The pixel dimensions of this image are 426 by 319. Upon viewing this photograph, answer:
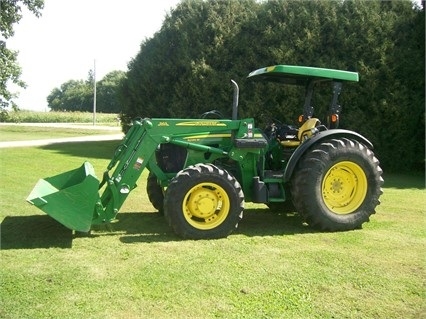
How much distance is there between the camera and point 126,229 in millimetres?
5926

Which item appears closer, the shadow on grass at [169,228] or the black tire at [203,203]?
the black tire at [203,203]

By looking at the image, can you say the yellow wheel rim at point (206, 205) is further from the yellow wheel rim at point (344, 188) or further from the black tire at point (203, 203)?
the yellow wheel rim at point (344, 188)

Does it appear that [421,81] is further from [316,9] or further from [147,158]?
[147,158]

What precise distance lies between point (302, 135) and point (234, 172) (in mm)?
1086

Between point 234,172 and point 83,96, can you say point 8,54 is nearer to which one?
point 234,172

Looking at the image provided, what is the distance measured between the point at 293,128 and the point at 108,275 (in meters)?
3.59

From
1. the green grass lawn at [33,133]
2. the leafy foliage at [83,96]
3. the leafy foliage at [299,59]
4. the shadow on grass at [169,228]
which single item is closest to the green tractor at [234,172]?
the shadow on grass at [169,228]

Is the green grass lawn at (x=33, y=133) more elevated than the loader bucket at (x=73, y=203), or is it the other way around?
the loader bucket at (x=73, y=203)

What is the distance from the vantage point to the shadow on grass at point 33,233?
199 inches

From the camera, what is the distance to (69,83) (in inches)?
4053

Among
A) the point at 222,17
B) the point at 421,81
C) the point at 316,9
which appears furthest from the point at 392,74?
the point at 222,17

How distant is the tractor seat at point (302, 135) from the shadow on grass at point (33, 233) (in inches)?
123

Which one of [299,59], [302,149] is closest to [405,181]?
[299,59]

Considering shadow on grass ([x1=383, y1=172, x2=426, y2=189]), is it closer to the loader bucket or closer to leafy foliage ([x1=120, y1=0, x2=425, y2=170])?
leafy foliage ([x1=120, y1=0, x2=425, y2=170])
